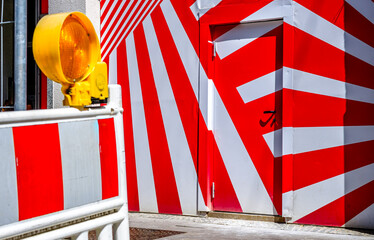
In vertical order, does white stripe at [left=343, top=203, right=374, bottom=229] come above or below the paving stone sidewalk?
A: above

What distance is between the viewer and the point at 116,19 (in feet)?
26.3

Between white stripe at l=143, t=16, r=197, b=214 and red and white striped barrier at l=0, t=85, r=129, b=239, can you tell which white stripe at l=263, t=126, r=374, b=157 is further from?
red and white striped barrier at l=0, t=85, r=129, b=239

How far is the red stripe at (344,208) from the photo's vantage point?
6.17m

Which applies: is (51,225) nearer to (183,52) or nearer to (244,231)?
(244,231)

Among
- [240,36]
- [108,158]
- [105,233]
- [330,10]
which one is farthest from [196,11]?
[105,233]

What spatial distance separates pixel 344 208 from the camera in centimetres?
628

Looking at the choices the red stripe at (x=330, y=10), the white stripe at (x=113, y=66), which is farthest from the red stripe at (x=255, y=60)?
the white stripe at (x=113, y=66)

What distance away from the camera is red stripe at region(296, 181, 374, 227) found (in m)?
6.17

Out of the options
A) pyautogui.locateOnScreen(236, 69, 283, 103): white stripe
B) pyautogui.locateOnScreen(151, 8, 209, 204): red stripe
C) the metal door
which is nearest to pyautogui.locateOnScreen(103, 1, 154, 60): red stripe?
pyautogui.locateOnScreen(151, 8, 209, 204): red stripe

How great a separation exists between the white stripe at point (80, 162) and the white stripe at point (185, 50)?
4690mm

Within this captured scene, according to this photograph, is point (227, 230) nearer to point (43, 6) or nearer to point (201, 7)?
point (201, 7)

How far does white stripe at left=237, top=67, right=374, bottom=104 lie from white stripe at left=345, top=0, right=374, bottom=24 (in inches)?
29.7

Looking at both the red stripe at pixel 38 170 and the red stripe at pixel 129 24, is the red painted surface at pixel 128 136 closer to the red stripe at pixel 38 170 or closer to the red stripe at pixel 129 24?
the red stripe at pixel 129 24

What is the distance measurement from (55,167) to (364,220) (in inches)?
182
